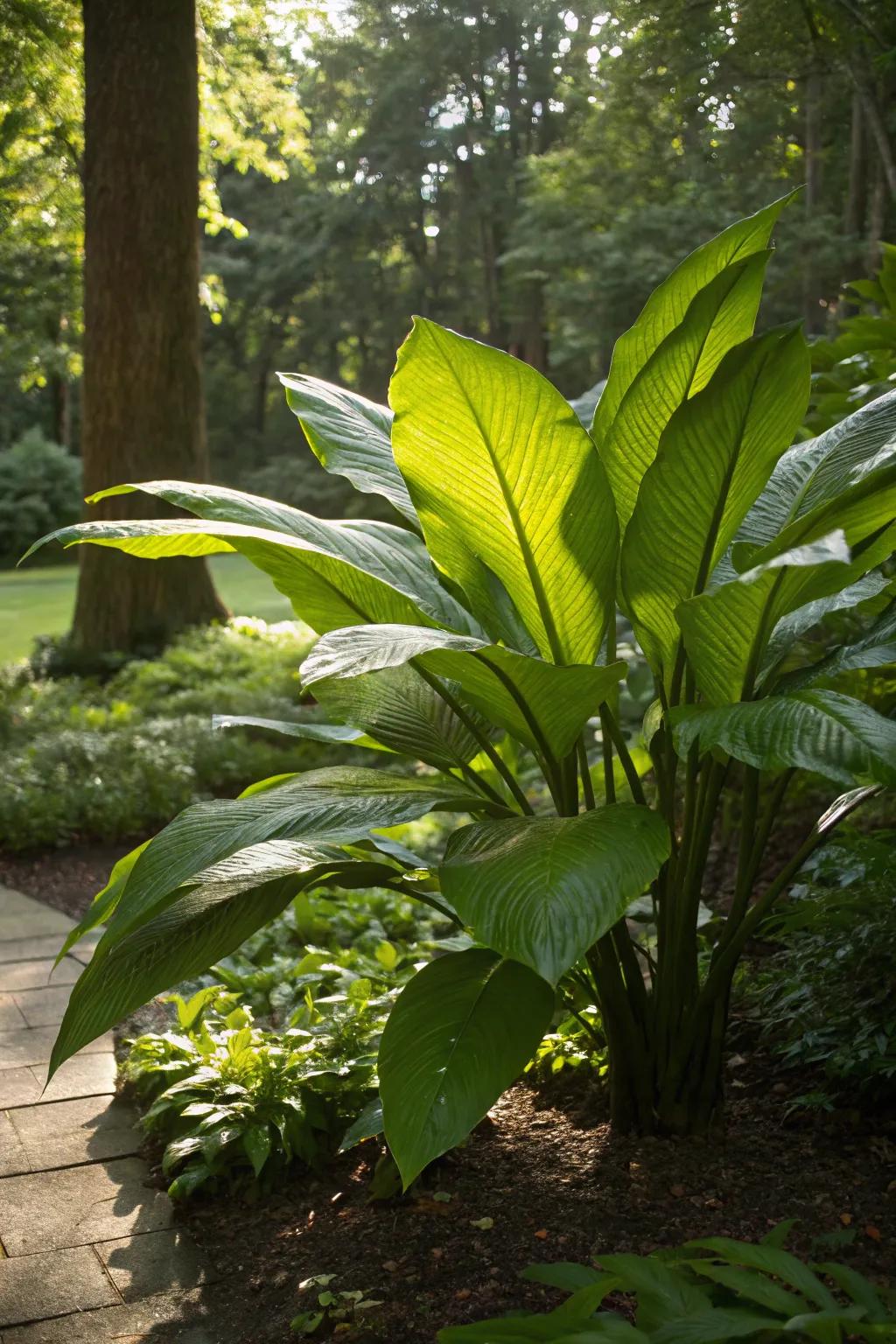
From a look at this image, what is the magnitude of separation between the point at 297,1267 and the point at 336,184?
2820 centimetres

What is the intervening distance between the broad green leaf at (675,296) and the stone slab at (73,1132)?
65.1 inches

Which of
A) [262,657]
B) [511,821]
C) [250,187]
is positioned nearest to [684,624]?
[511,821]

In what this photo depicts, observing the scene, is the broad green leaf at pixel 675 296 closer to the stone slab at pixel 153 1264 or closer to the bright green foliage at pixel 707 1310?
the bright green foliage at pixel 707 1310

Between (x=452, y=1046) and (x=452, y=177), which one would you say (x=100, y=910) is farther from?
(x=452, y=177)

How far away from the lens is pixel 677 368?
1733 mm

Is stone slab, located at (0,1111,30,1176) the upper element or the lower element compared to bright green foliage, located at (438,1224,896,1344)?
lower

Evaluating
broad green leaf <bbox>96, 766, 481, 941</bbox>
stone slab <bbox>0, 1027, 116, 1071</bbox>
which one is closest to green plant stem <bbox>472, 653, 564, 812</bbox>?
broad green leaf <bbox>96, 766, 481, 941</bbox>

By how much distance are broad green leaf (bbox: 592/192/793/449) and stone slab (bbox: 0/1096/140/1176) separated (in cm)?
165

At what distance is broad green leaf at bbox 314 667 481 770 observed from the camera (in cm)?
206

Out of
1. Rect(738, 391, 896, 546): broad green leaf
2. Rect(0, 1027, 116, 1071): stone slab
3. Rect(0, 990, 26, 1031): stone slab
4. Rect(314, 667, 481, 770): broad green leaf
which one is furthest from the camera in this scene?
Rect(0, 990, 26, 1031): stone slab

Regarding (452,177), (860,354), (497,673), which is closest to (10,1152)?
(497,673)

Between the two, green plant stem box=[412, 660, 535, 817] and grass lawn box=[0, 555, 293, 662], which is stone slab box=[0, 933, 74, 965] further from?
grass lawn box=[0, 555, 293, 662]

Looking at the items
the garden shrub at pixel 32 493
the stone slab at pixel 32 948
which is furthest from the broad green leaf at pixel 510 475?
the garden shrub at pixel 32 493

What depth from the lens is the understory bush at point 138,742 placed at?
5047mm
